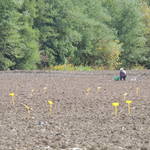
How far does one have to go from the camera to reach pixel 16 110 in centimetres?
1427

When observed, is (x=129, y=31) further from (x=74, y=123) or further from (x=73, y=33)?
(x=74, y=123)

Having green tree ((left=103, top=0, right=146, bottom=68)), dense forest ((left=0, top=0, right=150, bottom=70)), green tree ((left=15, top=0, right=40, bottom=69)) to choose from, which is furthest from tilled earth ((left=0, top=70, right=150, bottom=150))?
green tree ((left=103, top=0, right=146, bottom=68))

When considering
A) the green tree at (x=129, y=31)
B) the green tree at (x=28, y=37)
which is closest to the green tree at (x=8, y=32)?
the green tree at (x=28, y=37)

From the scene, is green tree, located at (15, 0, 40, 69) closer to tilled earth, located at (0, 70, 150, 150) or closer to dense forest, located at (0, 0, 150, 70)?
dense forest, located at (0, 0, 150, 70)

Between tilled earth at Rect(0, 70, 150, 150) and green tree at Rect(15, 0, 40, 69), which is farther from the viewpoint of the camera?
green tree at Rect(15, 0, 40, 69)

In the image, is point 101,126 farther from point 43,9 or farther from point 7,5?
point 43,9

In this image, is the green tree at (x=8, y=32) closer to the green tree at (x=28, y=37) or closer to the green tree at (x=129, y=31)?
the green tree at (x=28, y=37)

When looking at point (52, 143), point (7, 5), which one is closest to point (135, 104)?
point (52, 143)

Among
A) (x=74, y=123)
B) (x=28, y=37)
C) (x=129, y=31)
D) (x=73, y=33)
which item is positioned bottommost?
(x=74, y=123)

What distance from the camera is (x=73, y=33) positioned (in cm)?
5469

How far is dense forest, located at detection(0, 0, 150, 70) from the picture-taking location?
4819 centimetres

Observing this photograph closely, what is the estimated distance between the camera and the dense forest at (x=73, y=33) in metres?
48.2

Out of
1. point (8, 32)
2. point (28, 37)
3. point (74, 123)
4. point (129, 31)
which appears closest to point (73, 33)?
point (28, 37)

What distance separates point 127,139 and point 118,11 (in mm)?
55023
